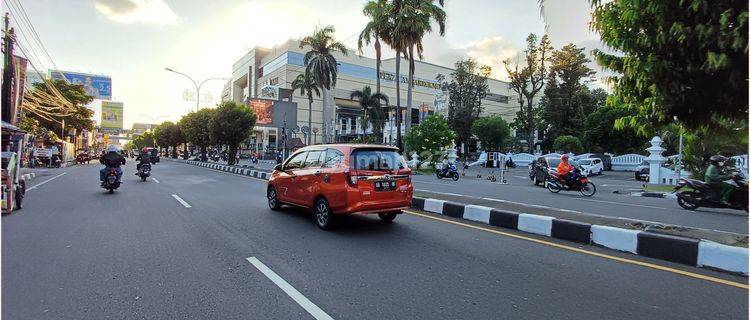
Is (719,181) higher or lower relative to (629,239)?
higher

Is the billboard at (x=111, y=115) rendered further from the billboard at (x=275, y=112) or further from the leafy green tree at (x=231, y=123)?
the leafy green tree at (x=231, y=123)

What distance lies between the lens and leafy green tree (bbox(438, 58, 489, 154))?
60.5 meters

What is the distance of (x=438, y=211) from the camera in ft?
31.9

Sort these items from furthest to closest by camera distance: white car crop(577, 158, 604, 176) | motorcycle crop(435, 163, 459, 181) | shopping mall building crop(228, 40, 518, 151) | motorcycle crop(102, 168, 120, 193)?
shopping mall building crop(228, 40, 518, 151) → white car crop(577, 158, 604, 176) → motorcycle crop(435, 163, 459, 181) → motorcycle crop(102, 168, 120, 193)

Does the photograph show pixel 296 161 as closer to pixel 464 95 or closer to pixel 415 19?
pixel 415 19

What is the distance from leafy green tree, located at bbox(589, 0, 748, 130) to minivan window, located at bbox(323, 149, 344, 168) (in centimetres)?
422

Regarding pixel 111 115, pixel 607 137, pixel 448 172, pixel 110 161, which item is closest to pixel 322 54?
pixel 448 172

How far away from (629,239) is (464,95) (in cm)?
5746

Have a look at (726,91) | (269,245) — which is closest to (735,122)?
(726,91)

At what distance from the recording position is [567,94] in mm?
50281

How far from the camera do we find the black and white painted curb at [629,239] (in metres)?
5.03

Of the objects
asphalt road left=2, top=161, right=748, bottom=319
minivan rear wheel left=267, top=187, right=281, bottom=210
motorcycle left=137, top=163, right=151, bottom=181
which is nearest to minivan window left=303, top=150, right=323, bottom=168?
asphalt road left=2, top=161, right=748, bottom=319

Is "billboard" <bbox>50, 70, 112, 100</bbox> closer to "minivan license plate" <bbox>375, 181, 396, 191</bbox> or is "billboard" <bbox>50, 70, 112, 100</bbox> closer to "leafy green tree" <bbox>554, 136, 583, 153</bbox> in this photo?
"leafy green tree" <bbox>554, 136, 583, 153</bbox>

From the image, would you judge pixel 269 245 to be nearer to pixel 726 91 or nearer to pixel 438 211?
pixel 438 211
